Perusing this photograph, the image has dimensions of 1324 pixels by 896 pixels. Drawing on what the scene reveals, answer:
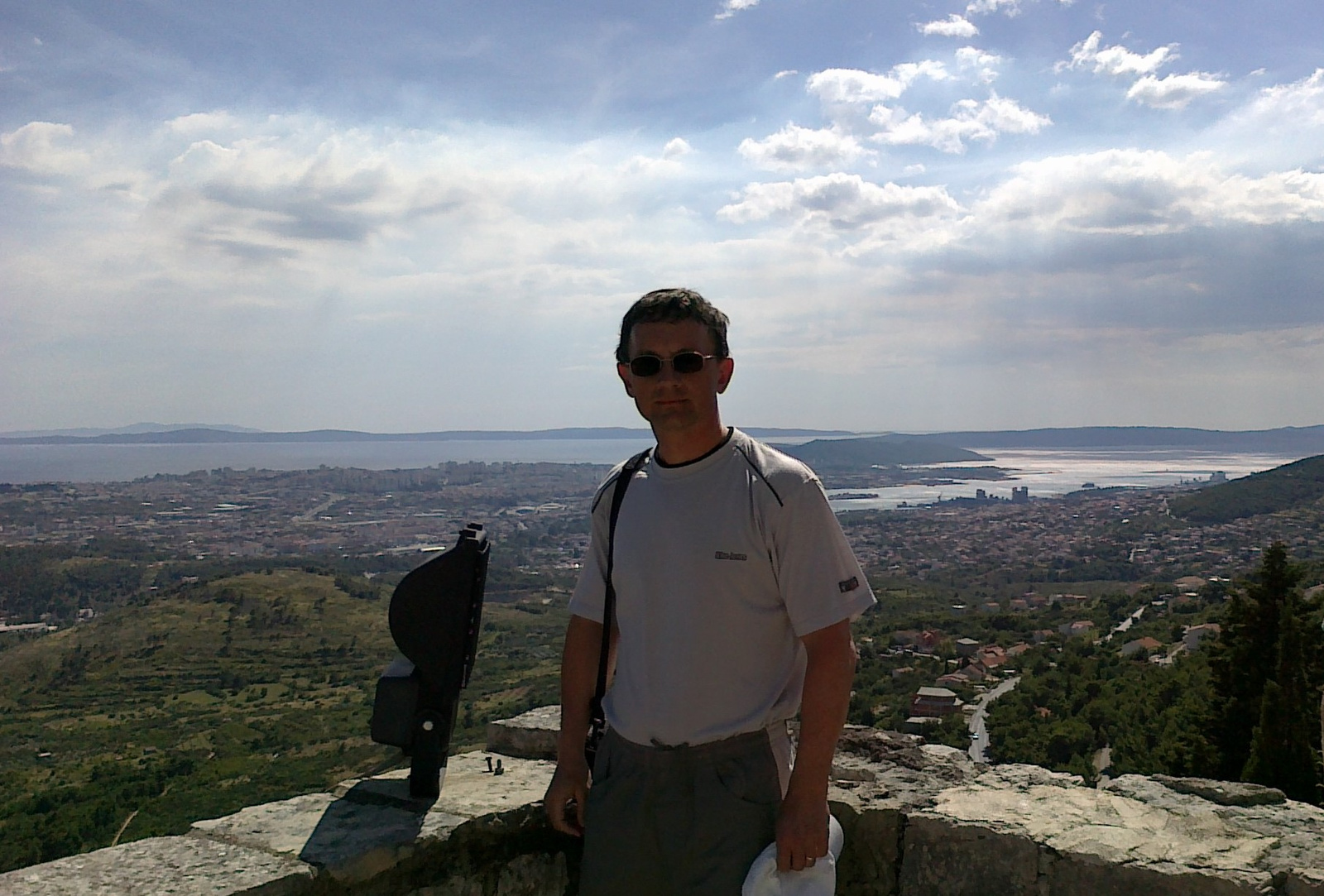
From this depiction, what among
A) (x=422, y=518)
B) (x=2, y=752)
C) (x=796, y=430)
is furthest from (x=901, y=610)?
(x=796, y=430)

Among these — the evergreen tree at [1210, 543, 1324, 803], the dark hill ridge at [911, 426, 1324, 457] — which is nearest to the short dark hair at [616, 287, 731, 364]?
the evergreen tree at [1210, 543, 1324, 803]

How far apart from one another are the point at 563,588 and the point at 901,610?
56.3 ft

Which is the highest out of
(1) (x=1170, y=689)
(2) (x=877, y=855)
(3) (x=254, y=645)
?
(2) (x=877, y=855)

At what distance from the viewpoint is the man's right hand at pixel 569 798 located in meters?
2.19

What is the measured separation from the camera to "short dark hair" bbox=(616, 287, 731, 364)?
209 centimetres

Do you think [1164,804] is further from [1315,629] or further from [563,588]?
[563,588]

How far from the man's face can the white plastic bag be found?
0.90 meters

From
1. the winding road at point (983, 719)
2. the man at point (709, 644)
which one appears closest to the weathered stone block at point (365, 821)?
the man at point (709, 644)

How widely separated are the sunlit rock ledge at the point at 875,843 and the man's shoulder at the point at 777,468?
44.0 inches

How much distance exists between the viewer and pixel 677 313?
2.09 meters

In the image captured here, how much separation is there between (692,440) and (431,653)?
85cm

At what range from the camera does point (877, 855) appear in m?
2.54

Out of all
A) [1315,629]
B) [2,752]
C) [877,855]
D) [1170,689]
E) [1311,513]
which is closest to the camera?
[877,855]

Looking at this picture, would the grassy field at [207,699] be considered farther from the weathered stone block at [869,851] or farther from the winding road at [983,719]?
the winding road at [983,719]
